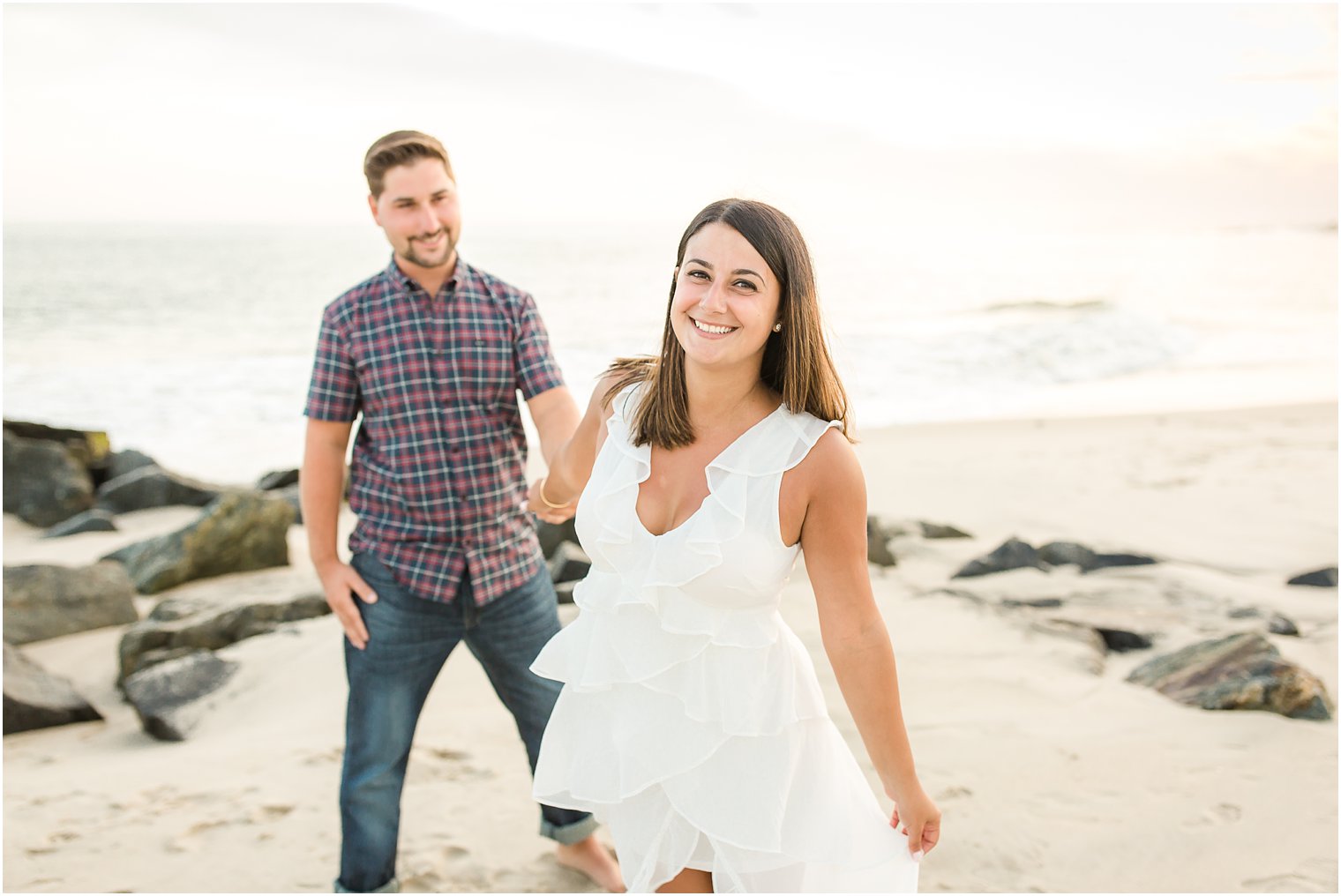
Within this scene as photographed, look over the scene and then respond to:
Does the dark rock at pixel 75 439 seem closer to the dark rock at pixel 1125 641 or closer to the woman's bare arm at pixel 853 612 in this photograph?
the dark rock at pixel 1125 641

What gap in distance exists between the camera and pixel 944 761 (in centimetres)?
463

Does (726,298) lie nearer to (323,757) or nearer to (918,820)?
(918,820)

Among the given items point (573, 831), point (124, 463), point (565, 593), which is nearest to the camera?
point (573, 831)

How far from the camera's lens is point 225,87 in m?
33.1

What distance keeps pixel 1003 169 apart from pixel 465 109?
24776mm

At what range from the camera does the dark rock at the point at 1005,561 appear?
7.19 meters

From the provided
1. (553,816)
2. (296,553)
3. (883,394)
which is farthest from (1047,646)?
(883,394)

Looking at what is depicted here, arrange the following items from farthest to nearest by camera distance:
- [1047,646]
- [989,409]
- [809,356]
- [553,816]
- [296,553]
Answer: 1. [989,409]
2. [296,553]
3. [1047,646]
4. [553,816]
5. [809,356]

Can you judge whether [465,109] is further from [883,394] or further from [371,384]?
[371,384]

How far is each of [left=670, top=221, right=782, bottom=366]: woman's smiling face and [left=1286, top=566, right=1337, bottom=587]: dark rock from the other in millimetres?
5905

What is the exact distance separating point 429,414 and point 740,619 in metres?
1.37

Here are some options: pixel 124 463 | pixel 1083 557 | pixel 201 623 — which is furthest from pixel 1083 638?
pixel 124 463

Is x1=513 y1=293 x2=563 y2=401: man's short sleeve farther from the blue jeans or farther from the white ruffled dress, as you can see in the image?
the white ruffled dress

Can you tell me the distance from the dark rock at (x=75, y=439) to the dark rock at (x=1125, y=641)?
8908mm
